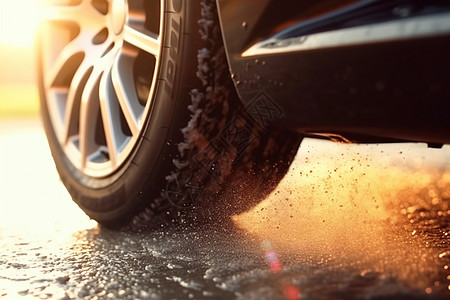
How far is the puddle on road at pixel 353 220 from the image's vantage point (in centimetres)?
155

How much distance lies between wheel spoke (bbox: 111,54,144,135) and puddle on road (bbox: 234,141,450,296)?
1.69ft

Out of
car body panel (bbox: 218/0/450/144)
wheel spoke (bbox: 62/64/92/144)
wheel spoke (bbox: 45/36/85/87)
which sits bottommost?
car body panel (bbox: 218/0/450/144)

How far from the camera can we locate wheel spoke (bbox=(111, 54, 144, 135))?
6.39 feet

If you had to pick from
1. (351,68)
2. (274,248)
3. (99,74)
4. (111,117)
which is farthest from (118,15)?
(351,68)

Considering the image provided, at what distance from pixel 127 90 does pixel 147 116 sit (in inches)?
9.8

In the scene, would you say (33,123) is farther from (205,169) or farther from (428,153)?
(205,169)

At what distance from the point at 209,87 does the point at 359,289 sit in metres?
0.70

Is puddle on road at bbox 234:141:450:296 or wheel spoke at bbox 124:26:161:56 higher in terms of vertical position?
wheel spoke at bbox 124:26:161:56

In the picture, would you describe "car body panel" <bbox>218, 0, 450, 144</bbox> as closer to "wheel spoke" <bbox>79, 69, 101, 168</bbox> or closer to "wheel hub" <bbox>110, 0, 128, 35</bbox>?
"wheel hub" <bbox>110, 0, 128, 35</bbox>

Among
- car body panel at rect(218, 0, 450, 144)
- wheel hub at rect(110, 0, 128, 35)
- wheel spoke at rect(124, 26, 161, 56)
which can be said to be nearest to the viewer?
car body panel at rect(218, 0, 450, 144)

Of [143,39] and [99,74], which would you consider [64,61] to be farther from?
[143,39]

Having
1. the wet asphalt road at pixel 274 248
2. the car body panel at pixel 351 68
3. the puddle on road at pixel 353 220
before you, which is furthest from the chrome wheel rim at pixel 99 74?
the puddle on road at pixel 353 220

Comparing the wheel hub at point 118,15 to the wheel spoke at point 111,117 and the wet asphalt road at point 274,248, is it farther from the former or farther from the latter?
the wet asphalt road at point 274,248

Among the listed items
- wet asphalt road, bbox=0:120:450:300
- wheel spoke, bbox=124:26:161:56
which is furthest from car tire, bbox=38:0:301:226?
wet asphalt road, bbox=0:120:450:300
